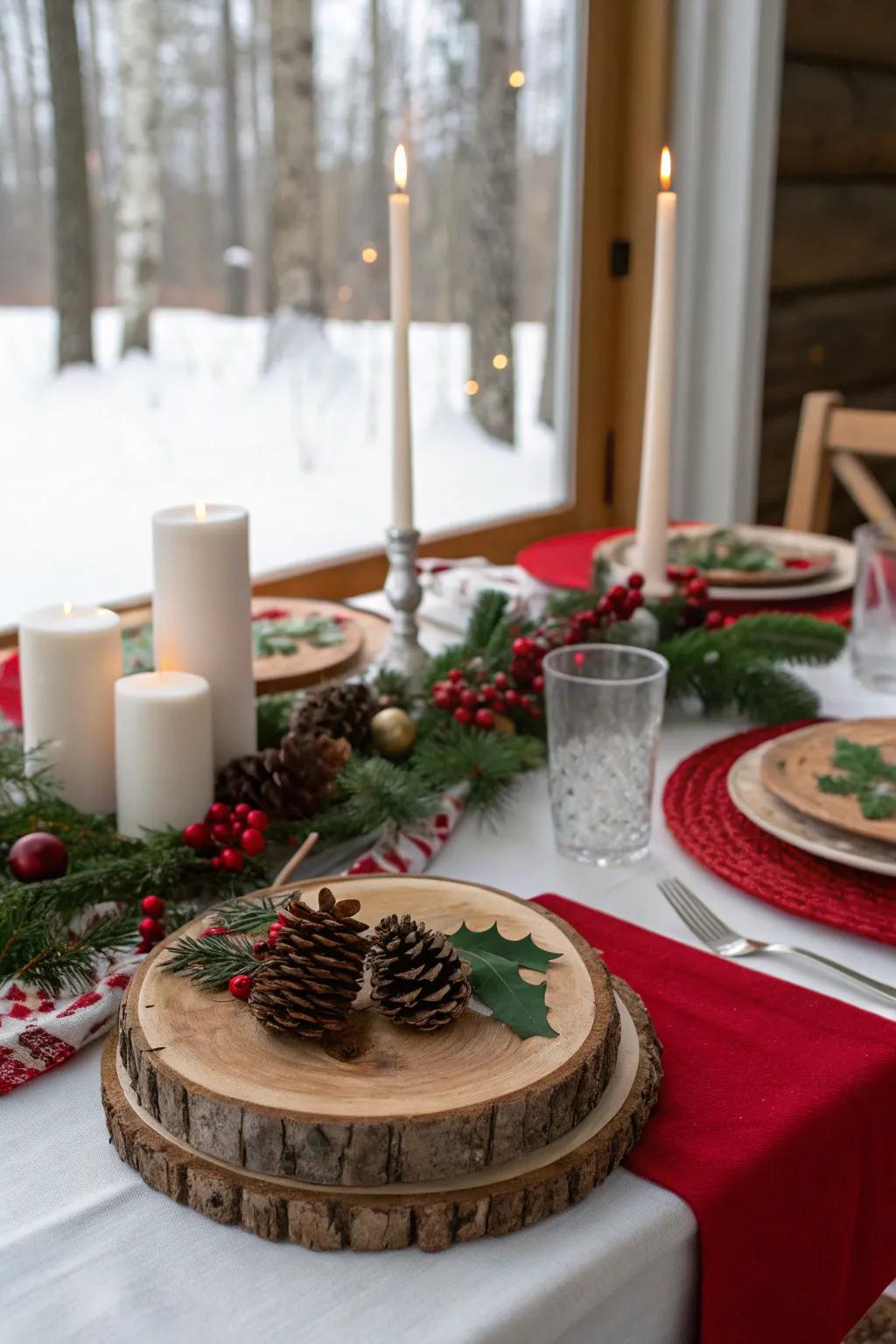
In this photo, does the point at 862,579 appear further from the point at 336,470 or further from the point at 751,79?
the point at 751,79

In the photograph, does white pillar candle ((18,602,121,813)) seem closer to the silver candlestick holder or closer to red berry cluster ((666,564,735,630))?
the silver candlestick holder

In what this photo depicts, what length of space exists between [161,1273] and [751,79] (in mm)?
2024

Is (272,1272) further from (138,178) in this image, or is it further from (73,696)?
(138,178)

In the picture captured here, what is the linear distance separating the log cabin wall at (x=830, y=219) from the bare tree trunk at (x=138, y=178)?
112cm

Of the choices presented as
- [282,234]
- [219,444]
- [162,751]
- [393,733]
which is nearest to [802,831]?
[393,733]

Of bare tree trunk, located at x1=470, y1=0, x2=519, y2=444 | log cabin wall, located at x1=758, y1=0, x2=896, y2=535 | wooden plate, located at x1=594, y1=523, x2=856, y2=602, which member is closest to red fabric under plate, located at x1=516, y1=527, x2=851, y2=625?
wooden plate, located at x1=594, y1=523, x2=856, y2=602

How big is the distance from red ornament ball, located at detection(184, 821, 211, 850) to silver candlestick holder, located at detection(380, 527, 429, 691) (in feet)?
1.04

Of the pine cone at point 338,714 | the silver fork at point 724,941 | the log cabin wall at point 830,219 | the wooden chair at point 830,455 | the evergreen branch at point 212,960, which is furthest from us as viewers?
the log cabin wall at point 830,219

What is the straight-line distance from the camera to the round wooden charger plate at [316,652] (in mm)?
1079

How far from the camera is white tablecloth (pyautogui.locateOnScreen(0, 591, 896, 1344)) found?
0.45 metres

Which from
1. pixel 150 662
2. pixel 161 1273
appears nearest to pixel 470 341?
pixel 150 662

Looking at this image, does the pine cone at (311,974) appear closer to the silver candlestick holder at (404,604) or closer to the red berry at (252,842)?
the red berry at (252,842)

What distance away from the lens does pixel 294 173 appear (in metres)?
1.71

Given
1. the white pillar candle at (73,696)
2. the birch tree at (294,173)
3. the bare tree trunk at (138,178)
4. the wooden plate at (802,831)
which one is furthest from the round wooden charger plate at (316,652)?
the birch tree at (294,173)
